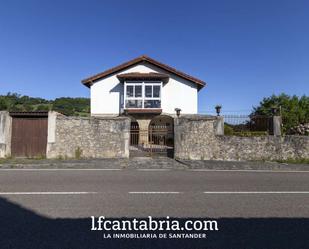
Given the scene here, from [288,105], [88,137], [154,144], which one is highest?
[288,105]

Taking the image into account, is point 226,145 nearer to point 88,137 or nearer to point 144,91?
point 88,137

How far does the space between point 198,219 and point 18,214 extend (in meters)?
3.17

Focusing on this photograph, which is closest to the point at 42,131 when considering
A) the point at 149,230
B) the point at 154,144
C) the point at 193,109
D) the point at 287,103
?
the point at 154,144

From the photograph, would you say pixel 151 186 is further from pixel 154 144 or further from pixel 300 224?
pixel 154 144

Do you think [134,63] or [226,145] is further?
[134,63]

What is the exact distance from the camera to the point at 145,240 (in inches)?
123

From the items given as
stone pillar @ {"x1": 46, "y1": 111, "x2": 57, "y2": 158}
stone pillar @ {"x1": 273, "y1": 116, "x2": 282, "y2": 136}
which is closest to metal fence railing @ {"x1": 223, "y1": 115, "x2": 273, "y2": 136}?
stone pillar @ {"x1": 273, "y1": 116, "x2": 282, "y2": 136}

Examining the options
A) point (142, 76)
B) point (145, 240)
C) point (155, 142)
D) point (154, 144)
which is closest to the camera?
point (145, 240)

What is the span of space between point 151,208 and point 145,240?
49.4 inches

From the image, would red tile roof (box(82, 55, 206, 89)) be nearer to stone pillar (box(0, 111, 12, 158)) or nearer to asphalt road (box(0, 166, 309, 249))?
stone pillar (box(0, 111, 12, 158))

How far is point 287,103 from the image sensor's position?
2809cm

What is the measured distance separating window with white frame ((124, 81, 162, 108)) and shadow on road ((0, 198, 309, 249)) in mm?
19203

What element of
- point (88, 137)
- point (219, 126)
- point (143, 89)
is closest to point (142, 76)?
point (143, 89)

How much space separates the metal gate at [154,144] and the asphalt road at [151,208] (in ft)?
20.1
